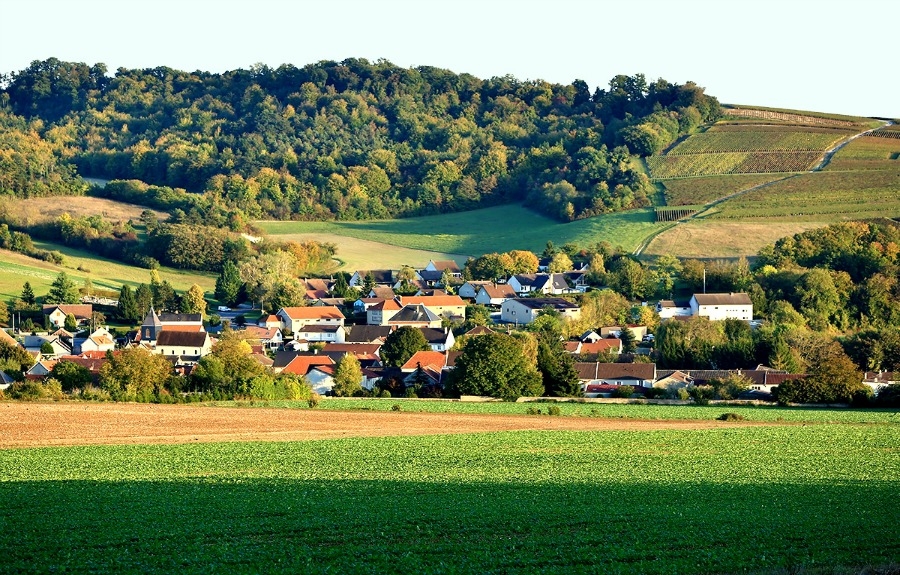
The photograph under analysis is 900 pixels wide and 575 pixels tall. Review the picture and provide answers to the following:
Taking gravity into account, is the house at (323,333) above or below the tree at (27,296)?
below

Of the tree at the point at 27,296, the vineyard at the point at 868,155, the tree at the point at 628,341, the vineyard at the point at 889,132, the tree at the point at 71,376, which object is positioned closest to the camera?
the tree at the point at 71,376

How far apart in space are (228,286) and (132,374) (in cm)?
3506

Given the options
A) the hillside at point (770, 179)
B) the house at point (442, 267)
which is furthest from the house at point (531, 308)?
the house at point (442, 267)

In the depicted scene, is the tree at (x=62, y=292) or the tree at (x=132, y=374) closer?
the tree at (x=132, y=374)

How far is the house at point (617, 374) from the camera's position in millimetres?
Answer: 53594

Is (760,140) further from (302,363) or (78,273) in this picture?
(302,363)

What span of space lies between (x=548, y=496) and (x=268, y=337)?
46592 millimetres

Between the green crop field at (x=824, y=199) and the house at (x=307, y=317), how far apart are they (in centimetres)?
3466

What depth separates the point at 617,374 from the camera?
53938mm

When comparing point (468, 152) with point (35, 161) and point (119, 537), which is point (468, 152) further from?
point (119, 537)

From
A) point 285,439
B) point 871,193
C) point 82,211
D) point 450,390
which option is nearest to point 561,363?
point 450,390

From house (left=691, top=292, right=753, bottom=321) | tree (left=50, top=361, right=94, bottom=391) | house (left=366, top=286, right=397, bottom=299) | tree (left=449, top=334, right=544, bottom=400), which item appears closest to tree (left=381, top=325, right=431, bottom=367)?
tree (left=449, top=334, right=544, bottom=400)

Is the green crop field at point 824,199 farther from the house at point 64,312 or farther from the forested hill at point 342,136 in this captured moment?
the house at point 64,312

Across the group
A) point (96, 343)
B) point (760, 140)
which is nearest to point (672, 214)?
point (760, 140)
